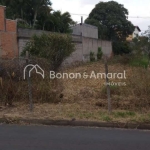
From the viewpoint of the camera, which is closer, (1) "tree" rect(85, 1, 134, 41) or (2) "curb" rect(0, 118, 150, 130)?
(2) "curb" rect(0, 118, 150, 130)

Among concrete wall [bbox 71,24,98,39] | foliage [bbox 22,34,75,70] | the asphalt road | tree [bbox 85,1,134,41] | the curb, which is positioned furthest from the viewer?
tree [bbox 85,1,134,41]

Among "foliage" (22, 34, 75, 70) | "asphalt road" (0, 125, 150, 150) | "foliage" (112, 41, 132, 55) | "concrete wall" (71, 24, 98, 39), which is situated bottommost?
"asphalt road" (0, 125, 150, 150)

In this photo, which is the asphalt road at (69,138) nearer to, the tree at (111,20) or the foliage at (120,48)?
the foliage at (120,48)

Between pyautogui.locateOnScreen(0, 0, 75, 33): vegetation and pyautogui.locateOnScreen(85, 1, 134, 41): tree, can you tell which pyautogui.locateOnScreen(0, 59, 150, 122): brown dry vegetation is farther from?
pyautogui.locateOnScreen(85, 1, 134, 41): tree

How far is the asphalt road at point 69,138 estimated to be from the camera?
527 centimetres

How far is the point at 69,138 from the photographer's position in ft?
19.3

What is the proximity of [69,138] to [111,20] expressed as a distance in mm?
42362

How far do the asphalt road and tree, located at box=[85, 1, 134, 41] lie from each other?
41.4 metres

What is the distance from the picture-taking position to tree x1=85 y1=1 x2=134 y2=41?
47.3 metres

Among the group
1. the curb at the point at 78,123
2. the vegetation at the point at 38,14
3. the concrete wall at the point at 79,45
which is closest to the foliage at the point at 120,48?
the concrete wall at the point at 79,45

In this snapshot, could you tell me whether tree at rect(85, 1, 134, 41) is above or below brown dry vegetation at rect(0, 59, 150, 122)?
above

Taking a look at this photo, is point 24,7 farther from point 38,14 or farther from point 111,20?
point 111,20

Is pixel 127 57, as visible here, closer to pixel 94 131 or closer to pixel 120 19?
pixel 94 131

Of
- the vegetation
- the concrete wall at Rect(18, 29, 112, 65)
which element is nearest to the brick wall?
the concrete wall at Rect(18, 29, 112, 65)
